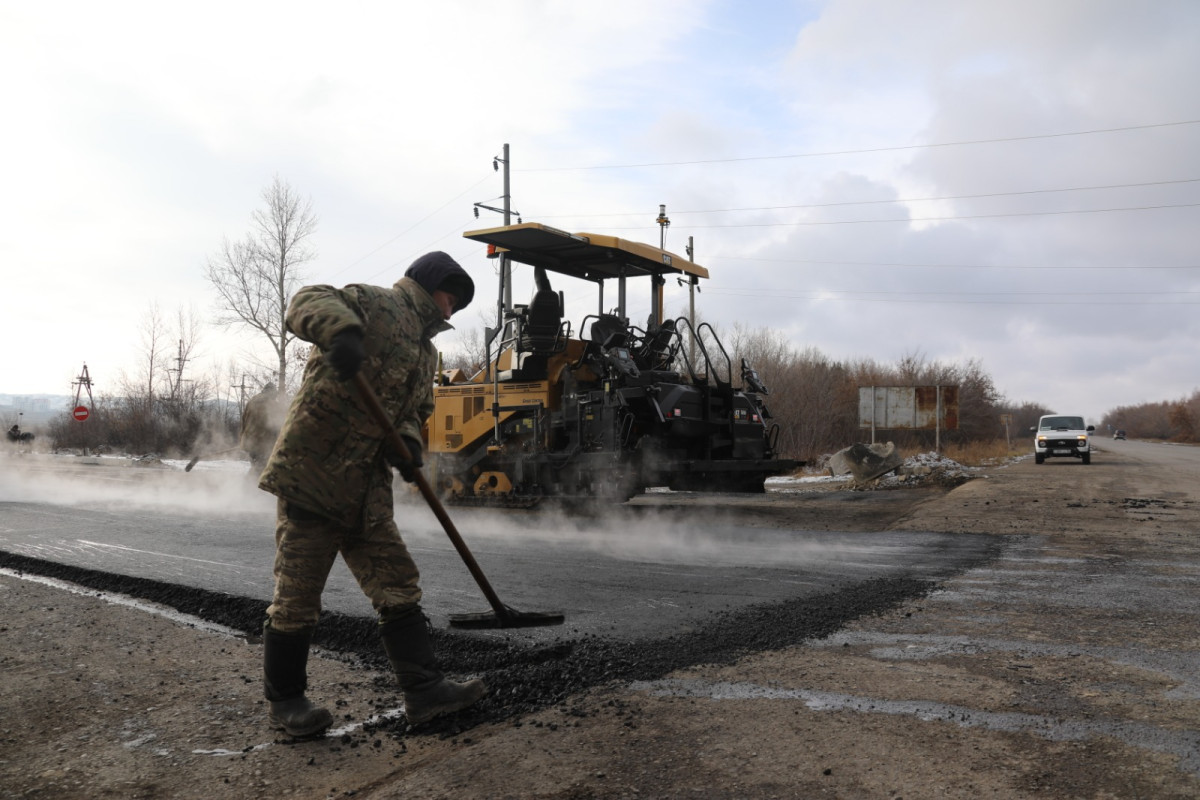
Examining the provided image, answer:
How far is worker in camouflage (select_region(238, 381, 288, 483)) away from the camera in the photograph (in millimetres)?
12844

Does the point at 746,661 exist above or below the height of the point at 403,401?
below

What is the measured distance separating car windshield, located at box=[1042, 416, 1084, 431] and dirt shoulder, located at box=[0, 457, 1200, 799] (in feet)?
87.9

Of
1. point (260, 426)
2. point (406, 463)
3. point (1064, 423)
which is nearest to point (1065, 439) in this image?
point (1064, 423)

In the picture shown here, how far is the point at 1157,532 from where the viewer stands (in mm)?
9414

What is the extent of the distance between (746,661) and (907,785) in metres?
1.41

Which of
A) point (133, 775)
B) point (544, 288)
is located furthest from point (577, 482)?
point (133, 775)

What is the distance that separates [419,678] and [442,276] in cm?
157

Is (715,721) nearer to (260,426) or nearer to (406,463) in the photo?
(406,463)

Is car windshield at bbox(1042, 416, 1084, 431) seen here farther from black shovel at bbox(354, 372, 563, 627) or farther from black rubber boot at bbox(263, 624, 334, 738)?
black rubber boot at bbox(263, 624, 334, 738)

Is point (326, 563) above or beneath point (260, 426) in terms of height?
beneath

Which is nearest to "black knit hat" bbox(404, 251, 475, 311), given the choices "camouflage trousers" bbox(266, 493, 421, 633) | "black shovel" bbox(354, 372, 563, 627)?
"black shovel" bbox(354, 372, 563, 627)

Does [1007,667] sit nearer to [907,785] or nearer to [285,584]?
[907,785]

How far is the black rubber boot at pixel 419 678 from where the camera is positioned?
3.24 meters

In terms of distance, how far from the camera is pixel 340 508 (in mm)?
3258
